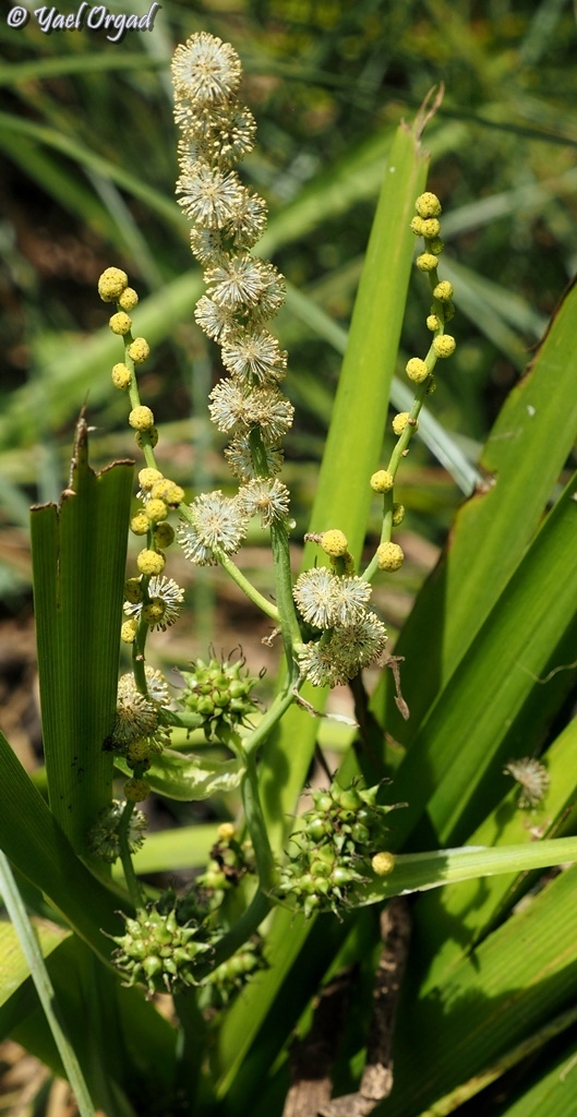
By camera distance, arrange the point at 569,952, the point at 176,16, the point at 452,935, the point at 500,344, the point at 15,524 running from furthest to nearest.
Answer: the point at 15,524
the point at 176,16
the point at 500,344
the point at 452,935
the point at 569,952

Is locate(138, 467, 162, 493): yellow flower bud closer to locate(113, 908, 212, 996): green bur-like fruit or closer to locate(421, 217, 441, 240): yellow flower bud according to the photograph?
locate(421, 217, 441, 240): yellow flower bud

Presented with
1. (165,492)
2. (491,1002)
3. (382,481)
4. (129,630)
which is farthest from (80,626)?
(491,1002)

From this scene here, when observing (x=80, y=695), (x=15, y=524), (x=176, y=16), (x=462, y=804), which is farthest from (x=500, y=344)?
(x=80, y=695)

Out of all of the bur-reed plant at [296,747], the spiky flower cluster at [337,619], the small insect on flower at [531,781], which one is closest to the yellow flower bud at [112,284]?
the bur-reed plant at [296,747]

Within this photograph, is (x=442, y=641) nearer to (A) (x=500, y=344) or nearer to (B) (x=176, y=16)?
(A) (x=500, y=344)

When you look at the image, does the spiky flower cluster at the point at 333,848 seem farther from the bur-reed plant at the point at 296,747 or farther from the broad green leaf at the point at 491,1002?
the broad green leaf at the point at 491,1002

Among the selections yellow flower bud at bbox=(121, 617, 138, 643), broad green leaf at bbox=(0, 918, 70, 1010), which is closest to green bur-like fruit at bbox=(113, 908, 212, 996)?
broad green leaf at bbox=(0, 918, 70, 1010)
